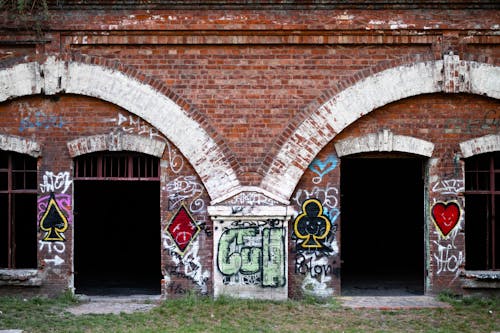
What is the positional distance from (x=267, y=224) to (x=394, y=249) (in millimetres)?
6901

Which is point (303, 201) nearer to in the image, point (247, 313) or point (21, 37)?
point (247, 313)

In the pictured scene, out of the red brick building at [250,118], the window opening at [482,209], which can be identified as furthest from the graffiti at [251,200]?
the window opening at [482,209]

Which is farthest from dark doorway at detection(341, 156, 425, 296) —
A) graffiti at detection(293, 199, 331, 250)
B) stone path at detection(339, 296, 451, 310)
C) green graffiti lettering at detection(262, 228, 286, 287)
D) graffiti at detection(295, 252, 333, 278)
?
green graffiti lettering at detection(262, 228, 286, 287)

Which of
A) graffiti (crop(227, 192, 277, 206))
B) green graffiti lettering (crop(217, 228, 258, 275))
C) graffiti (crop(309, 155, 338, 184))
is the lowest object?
green graffiti lettering (crop(217, 228, 258, 275))

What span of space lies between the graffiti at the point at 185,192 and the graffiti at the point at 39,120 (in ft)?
7.04

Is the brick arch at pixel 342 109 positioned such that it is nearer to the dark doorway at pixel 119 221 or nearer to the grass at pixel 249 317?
the grass at pixel 249 317

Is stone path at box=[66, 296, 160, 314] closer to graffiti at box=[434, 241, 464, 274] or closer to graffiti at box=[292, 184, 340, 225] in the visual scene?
graffiti at box=[292, 184, 340, 225]

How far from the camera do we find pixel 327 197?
996cm

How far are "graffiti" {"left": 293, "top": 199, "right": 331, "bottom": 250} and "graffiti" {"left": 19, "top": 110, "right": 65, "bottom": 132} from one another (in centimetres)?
428

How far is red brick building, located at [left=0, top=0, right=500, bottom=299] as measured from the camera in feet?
32.2

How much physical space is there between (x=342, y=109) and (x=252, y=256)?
278 cm

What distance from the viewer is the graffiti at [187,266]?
32.4 feet

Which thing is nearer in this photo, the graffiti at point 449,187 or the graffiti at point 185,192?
the graffiti at point 185,192

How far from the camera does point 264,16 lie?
9859 mm
